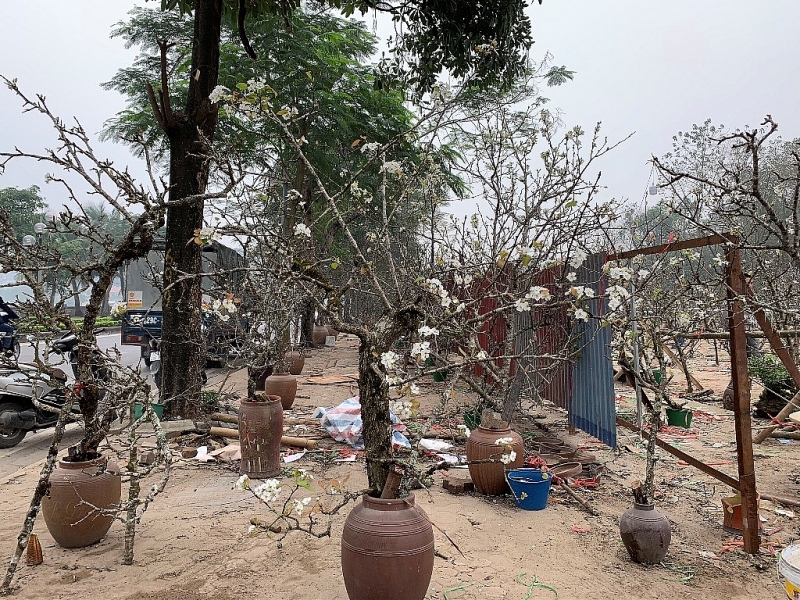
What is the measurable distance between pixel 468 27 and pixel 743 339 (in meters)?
4.36

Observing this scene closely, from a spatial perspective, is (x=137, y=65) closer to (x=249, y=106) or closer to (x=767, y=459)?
(x=249, y=106)

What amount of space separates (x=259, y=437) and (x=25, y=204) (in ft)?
124

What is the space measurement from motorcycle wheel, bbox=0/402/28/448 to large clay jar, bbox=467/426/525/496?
17.2 ft

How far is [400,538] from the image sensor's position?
2926 mm

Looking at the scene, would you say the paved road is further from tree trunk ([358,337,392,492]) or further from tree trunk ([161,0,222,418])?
tree trunk ([358,337,392,492])

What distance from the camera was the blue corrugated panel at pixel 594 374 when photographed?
5.69 metres

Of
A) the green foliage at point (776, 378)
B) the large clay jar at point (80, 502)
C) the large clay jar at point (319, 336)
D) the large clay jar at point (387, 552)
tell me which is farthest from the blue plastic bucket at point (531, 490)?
the large clay jar at point (319, 336)

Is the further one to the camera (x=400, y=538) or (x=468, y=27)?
(x=468, y=27)

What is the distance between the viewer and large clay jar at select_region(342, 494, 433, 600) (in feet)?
9.53

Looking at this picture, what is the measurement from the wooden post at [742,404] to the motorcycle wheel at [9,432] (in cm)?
718

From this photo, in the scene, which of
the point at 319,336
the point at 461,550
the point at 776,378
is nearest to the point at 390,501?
the point at 461,550

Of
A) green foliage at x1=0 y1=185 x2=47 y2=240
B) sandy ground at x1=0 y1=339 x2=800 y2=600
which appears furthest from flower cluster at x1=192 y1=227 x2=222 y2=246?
green foliage at x1=0 y1=185 x2=47 y2=240

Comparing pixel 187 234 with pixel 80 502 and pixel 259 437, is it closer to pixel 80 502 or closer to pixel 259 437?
pixel 259 437

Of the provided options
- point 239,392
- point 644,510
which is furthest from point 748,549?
point 239,392
